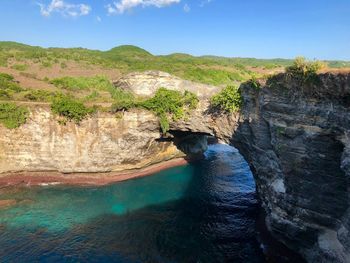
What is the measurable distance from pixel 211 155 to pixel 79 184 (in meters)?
21.1

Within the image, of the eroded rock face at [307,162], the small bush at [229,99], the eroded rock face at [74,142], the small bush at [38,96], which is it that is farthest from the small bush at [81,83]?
the eroded rock face at [307,162]

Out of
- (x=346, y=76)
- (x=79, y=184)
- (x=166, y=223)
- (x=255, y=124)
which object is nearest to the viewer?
(x=346, y=76)

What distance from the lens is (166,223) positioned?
29438 mm

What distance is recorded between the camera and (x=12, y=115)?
39.4 m

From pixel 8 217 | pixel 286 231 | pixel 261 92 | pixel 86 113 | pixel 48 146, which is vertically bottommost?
pixel 8 217

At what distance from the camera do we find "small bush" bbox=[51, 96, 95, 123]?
39.5 metres

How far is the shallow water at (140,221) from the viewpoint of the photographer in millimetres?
24906

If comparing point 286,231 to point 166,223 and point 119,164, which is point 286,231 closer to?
point 166,223

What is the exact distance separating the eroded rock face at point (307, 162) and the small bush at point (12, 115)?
27.7 m

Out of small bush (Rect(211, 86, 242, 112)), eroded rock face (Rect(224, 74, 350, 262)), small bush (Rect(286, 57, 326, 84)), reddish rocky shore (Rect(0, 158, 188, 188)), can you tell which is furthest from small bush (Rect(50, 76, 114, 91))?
small bush (Rect(286, 57, 326, 84))

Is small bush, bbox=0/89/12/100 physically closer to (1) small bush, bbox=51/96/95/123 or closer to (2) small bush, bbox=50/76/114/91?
(1) small bush, bbox=51/96/95/123

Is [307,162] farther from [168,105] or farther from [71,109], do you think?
[71,109]

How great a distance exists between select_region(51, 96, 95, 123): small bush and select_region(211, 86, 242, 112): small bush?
642 inches

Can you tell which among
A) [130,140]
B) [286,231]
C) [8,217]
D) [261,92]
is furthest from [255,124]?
[8,217]
